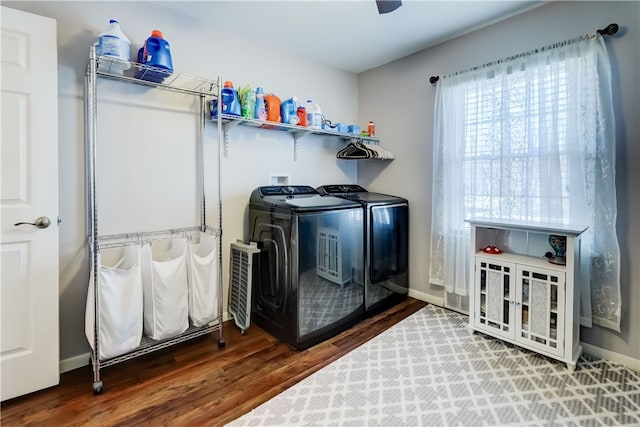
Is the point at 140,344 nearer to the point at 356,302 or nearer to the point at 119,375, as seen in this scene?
the point at 119,375

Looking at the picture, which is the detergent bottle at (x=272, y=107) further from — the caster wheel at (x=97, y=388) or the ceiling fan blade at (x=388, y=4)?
the caster wheel at (x=97, y=388)

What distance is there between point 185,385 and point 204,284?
2.04 ft

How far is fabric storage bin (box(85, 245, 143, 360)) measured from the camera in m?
1.74

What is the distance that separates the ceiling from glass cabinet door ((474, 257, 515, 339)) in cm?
187

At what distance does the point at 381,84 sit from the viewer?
11.0 feet

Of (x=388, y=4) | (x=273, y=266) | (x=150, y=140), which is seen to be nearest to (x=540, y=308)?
(x=273, y=266)

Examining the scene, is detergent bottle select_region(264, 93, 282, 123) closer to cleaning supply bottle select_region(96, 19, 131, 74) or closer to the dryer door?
cleaning supply bottle select_region(96, 19, 131, 74)

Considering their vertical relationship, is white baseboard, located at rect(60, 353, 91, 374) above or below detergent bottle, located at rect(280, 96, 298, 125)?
below

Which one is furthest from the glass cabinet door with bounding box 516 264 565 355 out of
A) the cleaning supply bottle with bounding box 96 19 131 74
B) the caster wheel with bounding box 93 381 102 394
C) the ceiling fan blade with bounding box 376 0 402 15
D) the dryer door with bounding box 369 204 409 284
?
the cleaning supply bottle with bounding box 96 19 131 74

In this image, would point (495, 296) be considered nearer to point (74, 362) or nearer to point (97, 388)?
point (97, 388)

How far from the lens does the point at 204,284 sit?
216cm

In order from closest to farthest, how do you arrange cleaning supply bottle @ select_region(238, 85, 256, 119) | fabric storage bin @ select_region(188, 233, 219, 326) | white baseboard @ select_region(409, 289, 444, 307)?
fabric storage bin @ select_region(188, 233, 219, 326) → cleaning supply bottle @ select_region(238, 85, 256, 119) → white baseboard @ select_region(409, 289, 444, 307)

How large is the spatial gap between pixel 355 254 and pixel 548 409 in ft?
4.86

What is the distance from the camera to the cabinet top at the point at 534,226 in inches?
75.7
